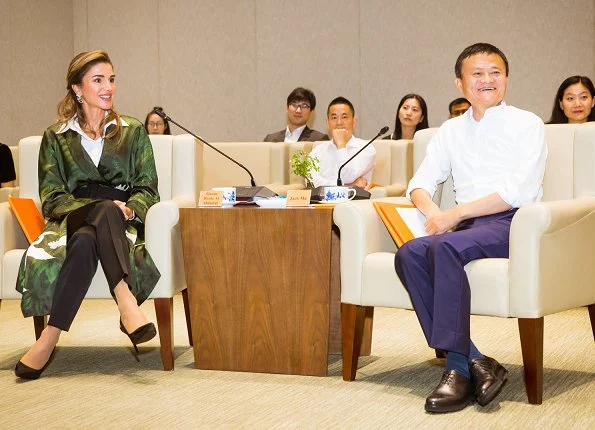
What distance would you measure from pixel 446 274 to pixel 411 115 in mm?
3766

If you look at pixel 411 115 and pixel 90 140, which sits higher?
pixel 411 115

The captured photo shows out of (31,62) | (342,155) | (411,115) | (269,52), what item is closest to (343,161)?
(342,155)

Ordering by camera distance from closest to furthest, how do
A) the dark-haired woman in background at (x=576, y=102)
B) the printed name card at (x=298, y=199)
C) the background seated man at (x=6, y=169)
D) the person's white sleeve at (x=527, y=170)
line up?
1. the person's white sleeve at (x=527, y=170)
2. the printed name card at (x=298, y=199)
3. the dark-haired woman in background at (x=576, y=102)
4. the background seated man at (x=6, y=169)

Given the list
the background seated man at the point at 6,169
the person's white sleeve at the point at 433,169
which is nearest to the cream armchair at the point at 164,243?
the person's white sleeve at the point at 433,169

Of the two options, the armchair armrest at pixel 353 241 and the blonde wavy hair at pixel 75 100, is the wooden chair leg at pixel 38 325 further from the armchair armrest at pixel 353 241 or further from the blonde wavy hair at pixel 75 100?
the armchair armrest at pixel 353 241

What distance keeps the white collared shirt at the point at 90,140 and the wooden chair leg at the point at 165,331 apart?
26.7 inches

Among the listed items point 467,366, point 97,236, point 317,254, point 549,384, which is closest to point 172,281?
point 97,236

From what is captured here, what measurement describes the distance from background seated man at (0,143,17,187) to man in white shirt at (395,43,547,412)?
406 centimetres

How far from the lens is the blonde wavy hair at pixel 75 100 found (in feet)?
12.7

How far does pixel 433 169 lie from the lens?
3.54 metres

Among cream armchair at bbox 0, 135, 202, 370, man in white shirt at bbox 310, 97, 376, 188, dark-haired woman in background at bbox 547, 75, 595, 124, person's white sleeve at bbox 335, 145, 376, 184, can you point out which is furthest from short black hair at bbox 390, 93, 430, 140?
cream armchair at bbox 0, 135, 202, 370

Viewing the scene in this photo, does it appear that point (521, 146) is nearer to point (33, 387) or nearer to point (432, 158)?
point (432, 158)

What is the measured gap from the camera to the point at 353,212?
3.30 m

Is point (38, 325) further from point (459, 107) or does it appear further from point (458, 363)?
point (459, 107)
